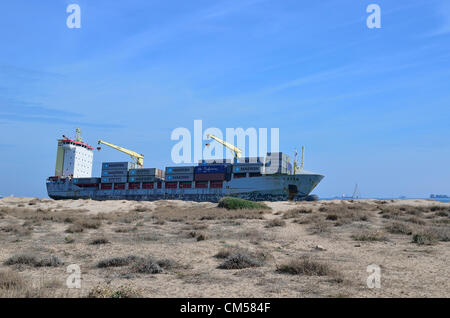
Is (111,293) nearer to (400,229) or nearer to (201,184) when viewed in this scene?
(400,229)

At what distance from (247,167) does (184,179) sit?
14.8 m

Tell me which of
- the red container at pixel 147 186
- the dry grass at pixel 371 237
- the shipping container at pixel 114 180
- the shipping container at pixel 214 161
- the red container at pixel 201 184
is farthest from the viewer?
the shipping container at pixel 114 180

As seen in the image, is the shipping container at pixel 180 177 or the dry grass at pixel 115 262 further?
the shipping container at pixel 180 177

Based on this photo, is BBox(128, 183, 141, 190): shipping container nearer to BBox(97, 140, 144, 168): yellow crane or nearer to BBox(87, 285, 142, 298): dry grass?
BBox(97, 140, 144, 168): yellow crane

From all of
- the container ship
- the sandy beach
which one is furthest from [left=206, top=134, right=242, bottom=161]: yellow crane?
the sandy beach

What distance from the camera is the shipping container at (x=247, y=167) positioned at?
66.2 m

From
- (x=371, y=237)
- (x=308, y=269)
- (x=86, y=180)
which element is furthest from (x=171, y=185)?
(x=308, y=269)

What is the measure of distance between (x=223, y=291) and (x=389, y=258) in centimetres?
659

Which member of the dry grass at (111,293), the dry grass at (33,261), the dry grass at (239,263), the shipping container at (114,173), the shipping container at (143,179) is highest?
the shipping container at (114,173)

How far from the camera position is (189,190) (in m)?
72.0

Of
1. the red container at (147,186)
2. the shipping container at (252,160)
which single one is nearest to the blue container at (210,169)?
the shipping container at (252,160)

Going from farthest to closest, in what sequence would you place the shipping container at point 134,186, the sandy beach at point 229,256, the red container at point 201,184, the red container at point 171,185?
the shipping container at point 134,186
the red container at point 171,185
the red container at point 201,184
the sandy beach at point 229,256

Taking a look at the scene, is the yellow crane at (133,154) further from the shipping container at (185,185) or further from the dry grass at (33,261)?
the dry grass at (33,261)
